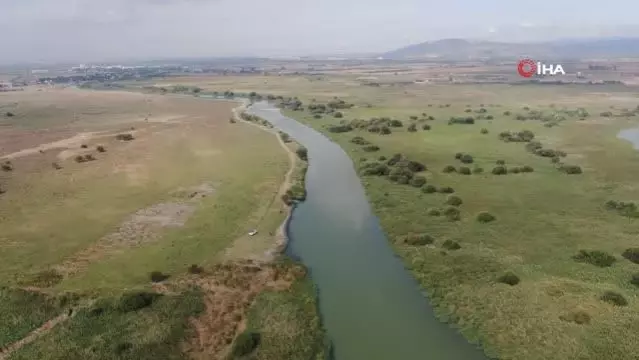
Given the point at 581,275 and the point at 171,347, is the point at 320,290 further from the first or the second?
the point at 581,275

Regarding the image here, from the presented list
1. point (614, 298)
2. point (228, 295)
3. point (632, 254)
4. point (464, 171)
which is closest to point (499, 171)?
point (464, 171)

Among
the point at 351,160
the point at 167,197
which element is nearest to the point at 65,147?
the point at 167,197

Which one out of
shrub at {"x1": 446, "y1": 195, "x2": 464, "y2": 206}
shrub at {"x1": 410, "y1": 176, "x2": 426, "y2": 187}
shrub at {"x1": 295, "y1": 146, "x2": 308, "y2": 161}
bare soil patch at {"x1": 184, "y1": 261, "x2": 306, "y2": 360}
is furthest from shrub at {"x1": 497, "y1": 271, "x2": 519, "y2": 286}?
shrub at {"x1": 295, "y1": 146, "x2": 308, "y2": 161}

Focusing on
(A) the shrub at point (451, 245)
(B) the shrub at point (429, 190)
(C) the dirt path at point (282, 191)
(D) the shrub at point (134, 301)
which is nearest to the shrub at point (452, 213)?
(A) the shrub at point (451, 245)

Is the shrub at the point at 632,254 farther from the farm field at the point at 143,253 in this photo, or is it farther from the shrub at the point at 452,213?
the farm field at the point at 143,253

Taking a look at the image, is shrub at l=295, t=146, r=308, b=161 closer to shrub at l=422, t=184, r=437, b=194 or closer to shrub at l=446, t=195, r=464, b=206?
shrub at l=422, t=184, r=437, b=194

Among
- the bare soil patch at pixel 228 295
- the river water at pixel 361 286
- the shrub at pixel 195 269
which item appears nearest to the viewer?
the river water at pixel 361 286
